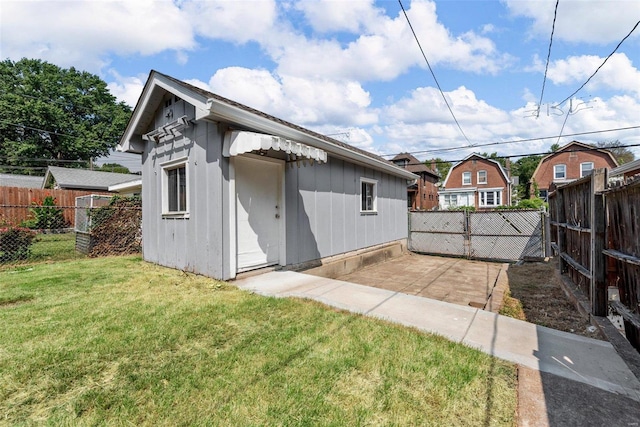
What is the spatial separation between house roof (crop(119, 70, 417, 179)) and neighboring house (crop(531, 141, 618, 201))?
96.7 ft

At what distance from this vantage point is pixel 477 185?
31.5 meters

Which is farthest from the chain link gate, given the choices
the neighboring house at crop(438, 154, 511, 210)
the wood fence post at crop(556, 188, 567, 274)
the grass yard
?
the neighboring house at crop(438, 154, 511, 210)

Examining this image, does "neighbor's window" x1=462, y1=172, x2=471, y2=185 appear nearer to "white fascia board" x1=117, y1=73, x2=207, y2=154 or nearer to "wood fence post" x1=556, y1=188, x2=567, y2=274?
"wood fence post" x1=556, y1=188, x2=567, y2=274

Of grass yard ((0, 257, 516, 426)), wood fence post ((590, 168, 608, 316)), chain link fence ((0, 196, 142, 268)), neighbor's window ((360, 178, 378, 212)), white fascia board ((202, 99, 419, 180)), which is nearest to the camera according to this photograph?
grass yard ((0, 257, 516, 426))

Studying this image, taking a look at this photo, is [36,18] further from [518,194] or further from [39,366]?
[518,194]

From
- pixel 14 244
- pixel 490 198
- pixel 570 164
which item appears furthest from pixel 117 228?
pixel 570 164

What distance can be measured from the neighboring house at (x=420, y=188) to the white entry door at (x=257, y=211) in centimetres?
2240

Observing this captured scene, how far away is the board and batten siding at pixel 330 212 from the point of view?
20.6ft

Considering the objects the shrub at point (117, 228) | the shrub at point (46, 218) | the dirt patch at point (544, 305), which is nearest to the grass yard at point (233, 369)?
the dirt patch at point (544, 305)

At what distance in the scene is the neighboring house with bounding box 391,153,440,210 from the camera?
91.6 ft

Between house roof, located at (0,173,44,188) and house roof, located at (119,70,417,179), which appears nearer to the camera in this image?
house roof, located at (119,70,417,179)

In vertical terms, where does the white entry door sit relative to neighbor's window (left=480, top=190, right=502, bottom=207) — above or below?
below

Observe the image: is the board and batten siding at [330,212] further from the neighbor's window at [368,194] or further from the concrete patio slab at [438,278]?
the concrete patio slab at [438,278]

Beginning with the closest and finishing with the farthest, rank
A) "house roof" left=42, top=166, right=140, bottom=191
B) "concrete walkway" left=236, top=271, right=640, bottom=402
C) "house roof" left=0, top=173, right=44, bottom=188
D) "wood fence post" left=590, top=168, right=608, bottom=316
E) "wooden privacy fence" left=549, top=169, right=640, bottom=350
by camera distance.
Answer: "concrete walkway" left=236, top=271, right=640, bottom=402
"wooden privacy fence" left=549, top=169, right=640, bottom=350
"wood fence post" left=590, top=168, right=608, bottom=316
"house roof" left=42, top=166, right=140, bottom=191
"house roof" left=0, top=173, right=44, bottom=188
